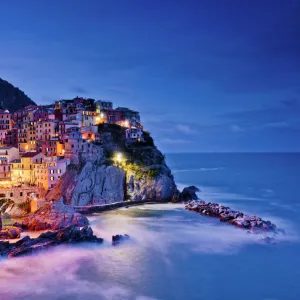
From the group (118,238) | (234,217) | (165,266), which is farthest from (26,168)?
(165,266)

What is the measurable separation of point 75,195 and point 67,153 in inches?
275

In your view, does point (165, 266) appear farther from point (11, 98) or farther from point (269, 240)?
point (11, 98)

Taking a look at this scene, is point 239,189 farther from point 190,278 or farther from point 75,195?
point 190,278

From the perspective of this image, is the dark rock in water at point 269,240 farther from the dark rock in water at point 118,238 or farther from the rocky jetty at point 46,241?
the rocky jetty at point 46,241

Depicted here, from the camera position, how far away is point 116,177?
46.9 meters

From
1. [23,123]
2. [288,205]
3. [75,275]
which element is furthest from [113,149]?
[75,275]

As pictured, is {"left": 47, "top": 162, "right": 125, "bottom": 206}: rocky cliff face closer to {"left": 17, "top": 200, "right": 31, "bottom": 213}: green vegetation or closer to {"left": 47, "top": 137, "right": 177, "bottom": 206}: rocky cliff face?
{"left": 47, "top": 137, "right": 177, "bottom": 206}: rocky cliff face

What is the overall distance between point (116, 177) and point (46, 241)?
1930cm

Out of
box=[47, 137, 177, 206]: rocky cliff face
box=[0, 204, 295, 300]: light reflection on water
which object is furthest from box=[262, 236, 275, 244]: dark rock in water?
box=[47, 137, 177, 206]: rocky cliff face

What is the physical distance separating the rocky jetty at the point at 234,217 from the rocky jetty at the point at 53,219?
47.0 ft

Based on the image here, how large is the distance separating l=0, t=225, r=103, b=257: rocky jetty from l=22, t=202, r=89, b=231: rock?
3772 millimetres

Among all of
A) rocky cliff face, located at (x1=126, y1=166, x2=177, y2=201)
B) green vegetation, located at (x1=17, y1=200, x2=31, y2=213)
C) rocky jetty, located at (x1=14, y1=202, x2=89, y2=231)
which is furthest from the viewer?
rocky cliff face, located at (x1=126, y1=166, x2=177, y2=201)

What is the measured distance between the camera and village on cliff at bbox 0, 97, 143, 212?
43.5 m

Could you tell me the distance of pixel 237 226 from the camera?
116 ft
